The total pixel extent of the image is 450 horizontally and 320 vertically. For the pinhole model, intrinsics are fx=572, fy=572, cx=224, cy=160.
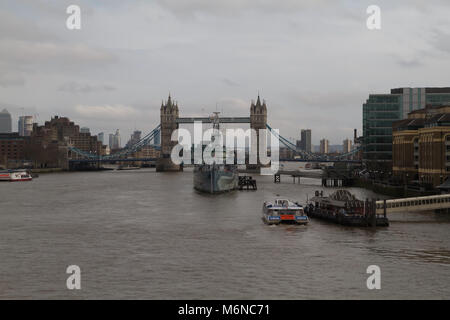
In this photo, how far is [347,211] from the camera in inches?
1721

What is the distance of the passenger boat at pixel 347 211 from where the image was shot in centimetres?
4150

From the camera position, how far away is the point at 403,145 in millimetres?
80500

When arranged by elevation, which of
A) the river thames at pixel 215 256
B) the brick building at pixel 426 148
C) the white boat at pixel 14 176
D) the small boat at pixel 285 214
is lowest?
the river thames at pixel 215 256

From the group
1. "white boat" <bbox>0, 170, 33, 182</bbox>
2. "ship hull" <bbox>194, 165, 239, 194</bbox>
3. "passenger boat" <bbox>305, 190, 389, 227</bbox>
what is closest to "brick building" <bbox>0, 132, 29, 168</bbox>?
"white boat" <bbox>0, 170, 33, 182</bbox>

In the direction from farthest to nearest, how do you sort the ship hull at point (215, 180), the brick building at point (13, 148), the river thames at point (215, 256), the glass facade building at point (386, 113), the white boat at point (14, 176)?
the brick building at point (13, 148) → the white boat at point (14, 176) → the glass facade building at point (386, 113) → the ship hull at point (215, 180) → the river thames at point (215, 256)

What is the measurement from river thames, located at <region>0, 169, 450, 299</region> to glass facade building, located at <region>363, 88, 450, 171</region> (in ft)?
194

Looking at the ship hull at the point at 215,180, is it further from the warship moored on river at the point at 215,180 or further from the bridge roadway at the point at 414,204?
the bridge roadway at the point at 414,204

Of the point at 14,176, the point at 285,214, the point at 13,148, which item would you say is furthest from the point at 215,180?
the point at 13,148

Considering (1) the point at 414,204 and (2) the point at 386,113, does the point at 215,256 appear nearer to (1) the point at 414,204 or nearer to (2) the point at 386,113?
(1) the point at 414,204

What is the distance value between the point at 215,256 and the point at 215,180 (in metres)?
47.5

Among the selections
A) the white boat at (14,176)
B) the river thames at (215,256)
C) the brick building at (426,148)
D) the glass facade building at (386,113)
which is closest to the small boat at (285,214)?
the river thames at (215,256)

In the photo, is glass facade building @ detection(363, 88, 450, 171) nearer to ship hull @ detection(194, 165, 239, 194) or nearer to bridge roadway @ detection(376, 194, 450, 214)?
ship hull @ detection(194, 165, 239, 194)

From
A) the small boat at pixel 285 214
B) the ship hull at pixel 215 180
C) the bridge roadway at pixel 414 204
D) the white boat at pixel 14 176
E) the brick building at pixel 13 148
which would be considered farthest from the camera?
the brick building at pixel 13 148

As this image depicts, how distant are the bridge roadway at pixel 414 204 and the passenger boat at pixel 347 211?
4.60 ft
